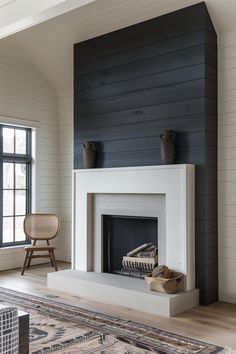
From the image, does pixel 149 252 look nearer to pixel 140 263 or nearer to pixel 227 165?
pixel 140 263

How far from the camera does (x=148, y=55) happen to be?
4777 millimetres

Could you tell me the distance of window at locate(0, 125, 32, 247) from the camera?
6.13m

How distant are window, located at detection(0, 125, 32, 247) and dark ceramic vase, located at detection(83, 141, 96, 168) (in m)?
1.54

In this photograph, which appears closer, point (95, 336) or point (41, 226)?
point (95, 336)

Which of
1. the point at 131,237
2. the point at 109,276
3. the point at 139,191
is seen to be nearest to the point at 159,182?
the point at 139,191

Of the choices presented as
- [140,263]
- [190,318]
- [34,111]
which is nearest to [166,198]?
[140,263]

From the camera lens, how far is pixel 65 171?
6695 mm

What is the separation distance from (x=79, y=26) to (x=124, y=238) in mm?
2712

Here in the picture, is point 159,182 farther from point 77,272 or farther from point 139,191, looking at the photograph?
point 77,272

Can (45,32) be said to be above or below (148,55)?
above

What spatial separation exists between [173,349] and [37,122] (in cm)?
433

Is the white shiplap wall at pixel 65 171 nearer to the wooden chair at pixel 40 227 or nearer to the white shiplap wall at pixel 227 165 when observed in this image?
the wooden chair at pixel 40 227

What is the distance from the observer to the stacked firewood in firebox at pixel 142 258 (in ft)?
15.5

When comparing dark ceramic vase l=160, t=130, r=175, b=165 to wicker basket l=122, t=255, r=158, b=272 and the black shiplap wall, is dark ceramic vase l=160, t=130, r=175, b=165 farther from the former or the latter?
wicker basket l=122, t=255, r=158, b=272
